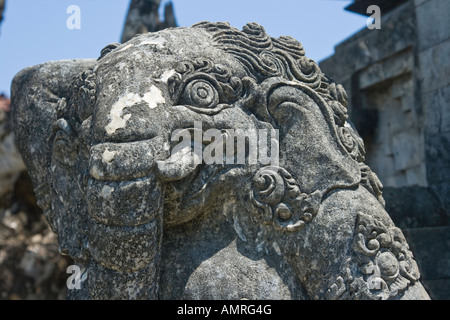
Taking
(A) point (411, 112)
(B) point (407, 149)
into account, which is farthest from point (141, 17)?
(B) point (407, 149)

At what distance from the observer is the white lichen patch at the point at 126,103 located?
1.86 meters

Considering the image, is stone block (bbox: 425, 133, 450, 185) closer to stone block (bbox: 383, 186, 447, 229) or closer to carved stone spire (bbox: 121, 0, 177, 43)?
stone block (bbox: 383, 186, 447, 229)

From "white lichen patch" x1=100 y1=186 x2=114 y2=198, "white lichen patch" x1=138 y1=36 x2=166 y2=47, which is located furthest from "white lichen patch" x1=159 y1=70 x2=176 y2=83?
"white lichen patch" x1=100 y1=186 x2=114 y2=198

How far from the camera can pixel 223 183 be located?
1.97m

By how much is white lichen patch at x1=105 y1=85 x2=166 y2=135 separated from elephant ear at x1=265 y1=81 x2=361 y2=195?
430 mm

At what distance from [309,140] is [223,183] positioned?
1.19 feet

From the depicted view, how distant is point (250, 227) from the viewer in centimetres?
201

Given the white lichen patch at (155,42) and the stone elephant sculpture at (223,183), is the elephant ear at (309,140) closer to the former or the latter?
the stone elephant sculpture at (223,183)

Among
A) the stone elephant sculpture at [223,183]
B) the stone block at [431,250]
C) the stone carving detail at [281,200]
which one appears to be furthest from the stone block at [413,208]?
the stone carving detail at [281,200]

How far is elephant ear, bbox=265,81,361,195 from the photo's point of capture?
1966 mm

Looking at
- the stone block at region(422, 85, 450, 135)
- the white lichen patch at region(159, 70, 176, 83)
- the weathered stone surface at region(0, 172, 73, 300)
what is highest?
the white lichen patch at region(159, 70, 176, 83)

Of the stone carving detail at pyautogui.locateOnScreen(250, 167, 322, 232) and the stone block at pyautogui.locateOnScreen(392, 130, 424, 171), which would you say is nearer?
the stone carving detail at pyautogui.locateOnScreen(250, 167, 322, 232)

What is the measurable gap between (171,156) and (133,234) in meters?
0.30

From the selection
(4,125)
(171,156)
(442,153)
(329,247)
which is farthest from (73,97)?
(4,125)
